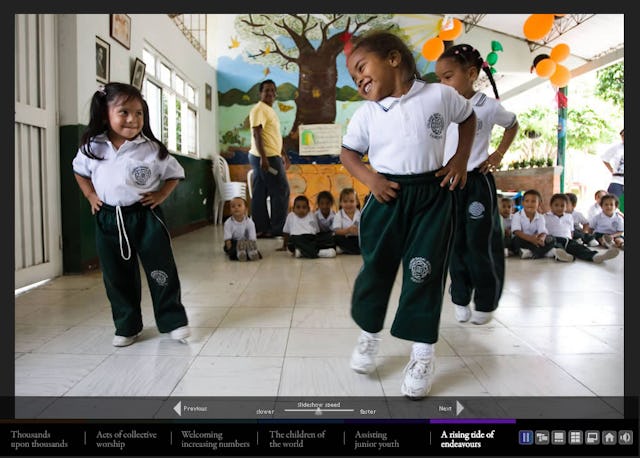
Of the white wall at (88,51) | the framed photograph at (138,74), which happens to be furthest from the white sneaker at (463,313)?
the framed photograph at (138,74)

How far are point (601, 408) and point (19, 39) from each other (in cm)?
220

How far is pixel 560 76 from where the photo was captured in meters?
2.36

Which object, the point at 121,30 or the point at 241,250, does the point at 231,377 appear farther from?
the point at 121,30

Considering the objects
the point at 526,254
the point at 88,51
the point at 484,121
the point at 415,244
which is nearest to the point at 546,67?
the point at 526,254

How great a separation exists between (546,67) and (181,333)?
7.36 feet

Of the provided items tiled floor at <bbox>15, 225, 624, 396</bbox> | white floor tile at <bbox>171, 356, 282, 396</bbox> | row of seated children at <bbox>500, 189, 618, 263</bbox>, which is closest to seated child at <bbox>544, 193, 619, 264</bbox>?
row of seated children at <bbox>500, 189, 618, 263</bbox>

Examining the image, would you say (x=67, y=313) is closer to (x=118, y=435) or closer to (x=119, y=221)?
(x=119, y=221)

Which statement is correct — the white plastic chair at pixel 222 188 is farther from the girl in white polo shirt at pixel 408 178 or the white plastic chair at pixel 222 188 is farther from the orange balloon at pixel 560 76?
the girl in white polo shirt at pixel 408 178

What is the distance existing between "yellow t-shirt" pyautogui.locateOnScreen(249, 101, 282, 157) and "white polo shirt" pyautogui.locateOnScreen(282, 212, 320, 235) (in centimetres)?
45

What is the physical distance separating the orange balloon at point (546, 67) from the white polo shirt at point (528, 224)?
936 mm

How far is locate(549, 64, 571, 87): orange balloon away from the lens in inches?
92.7

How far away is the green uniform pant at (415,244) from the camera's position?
3.22 feet
